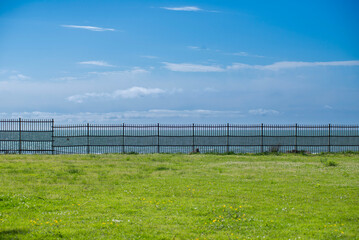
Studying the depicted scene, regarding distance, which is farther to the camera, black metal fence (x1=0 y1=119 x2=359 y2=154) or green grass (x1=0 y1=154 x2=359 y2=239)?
black metal fence (x1=0 y1=119 x2=359 y2=154)

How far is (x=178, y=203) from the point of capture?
12641mm

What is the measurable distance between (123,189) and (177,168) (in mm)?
6933

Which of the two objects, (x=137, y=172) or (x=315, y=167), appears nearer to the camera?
(x=137, y=172)

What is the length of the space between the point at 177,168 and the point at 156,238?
1298 cm

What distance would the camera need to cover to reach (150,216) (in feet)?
36.2

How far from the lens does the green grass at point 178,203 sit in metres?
9.67

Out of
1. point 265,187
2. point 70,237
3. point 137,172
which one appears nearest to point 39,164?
point 137,172

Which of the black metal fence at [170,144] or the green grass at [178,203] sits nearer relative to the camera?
the green grass at [178,203]

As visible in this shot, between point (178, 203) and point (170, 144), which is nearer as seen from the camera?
point (178, 203)

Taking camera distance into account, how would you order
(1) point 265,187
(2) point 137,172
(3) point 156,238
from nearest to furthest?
1. (3) point 156,238
2. (1) point 265,187
3. (2) point 137,172

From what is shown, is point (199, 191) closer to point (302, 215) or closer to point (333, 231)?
point (302, 215)

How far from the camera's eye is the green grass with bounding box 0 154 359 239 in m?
9.67

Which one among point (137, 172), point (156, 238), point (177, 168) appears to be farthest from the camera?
point (177, 168)

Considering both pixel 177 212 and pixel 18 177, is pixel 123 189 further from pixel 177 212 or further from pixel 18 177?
pixel 18 177
